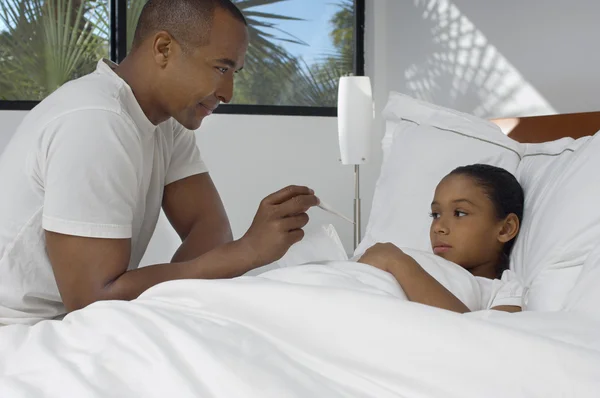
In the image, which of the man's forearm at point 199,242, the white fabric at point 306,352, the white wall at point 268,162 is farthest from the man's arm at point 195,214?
the white wall at point 268,162

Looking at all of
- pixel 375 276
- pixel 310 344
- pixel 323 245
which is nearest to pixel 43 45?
pixel 323 245

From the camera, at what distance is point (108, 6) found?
3.69 meters

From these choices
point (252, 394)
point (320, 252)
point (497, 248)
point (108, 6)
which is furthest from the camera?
point (108, 6)

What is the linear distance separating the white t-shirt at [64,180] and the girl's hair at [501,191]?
2.53 ft

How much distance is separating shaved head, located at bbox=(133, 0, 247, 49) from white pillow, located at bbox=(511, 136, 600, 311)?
0.78 m

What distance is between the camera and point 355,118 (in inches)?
128

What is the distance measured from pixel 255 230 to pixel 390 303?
20.3 inches

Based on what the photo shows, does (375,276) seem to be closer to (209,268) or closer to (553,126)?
(209,268)

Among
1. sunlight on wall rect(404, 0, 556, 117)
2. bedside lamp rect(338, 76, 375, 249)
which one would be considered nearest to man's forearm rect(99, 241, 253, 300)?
sunlight on wall rect(404, 0, 556, 117)

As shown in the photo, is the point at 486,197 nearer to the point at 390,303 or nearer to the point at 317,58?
the point at 390,303

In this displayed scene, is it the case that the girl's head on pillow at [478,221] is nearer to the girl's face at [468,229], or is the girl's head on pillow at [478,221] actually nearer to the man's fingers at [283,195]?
the girl's face at [468,229]

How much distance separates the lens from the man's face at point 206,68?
66.7 inches

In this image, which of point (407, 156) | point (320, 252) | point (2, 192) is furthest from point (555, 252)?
point (2, 192)

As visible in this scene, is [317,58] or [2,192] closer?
[2,192]
